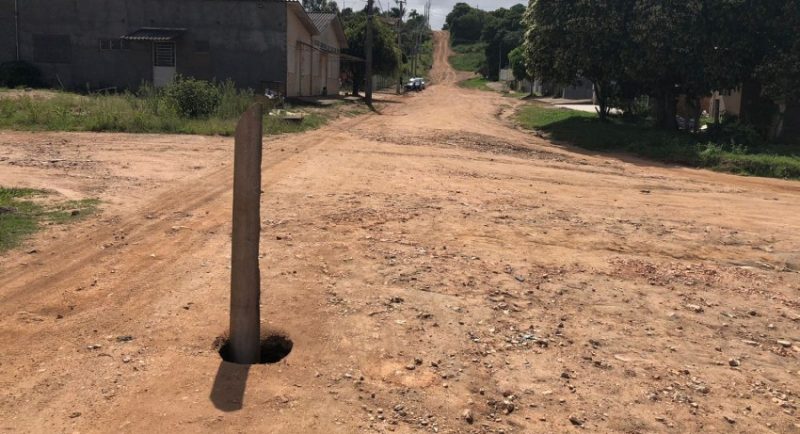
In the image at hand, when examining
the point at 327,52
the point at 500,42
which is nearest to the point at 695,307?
the point at 327,52

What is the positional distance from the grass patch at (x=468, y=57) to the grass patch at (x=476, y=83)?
7491 mm

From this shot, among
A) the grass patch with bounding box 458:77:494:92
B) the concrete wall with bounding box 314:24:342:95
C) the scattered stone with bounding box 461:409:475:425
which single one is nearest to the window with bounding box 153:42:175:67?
the concrete wall with bounding box 314:24:342:95

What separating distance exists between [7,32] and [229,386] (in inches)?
1229

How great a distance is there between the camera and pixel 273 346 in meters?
4.55

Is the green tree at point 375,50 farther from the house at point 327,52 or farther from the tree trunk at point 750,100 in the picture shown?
the tree trunk at point 750,100

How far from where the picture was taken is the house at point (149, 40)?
28.2 m

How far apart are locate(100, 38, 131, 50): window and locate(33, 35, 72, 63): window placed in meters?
1.48

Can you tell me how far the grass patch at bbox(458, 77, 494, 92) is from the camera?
2959 inches

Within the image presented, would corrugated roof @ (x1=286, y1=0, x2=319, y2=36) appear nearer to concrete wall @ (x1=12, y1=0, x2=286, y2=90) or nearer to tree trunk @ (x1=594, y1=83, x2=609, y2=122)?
concrete wall @ (x1=12, y1=0, x2=286, y2=90)

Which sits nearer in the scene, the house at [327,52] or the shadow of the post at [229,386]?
the shadow of the post at [229,386]

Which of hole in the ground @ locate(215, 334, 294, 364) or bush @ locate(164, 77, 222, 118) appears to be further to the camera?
bush @ locate(164, 77, 222, 118)

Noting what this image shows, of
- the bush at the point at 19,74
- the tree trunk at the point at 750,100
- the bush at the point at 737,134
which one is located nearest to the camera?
the bush at the point at 737,134

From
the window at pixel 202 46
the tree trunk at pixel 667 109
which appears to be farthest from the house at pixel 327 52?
the tree trunk at pixel 667 109

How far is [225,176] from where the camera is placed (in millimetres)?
10633
